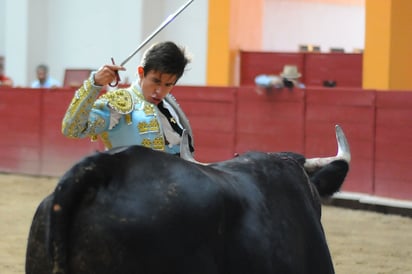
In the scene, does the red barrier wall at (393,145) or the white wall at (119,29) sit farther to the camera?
the white wall at (119,29)

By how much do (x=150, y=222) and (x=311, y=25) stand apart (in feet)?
38.9

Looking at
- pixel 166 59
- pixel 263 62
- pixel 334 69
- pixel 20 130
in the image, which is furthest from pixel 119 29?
pixel 166 59

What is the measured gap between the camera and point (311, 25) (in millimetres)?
13180

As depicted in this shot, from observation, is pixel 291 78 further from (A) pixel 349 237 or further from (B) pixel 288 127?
(A) pixel 349 237

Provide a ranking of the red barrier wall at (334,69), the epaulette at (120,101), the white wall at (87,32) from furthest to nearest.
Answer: the white wall at (87,32), the red barrier wall at (334,69), the epaulette at (120,101)

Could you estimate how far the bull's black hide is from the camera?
61.9 inches

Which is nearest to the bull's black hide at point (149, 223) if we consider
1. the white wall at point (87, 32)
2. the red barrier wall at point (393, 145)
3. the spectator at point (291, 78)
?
the red barrier wall at point (393, 145)

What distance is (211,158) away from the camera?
8312mm

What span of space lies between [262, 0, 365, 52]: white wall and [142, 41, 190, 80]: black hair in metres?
9.54

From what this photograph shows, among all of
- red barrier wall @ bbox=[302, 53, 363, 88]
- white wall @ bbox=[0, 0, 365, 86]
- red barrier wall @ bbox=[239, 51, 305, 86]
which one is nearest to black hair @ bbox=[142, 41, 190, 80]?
red barrier wall @ bbox=[302, 53, 363, 88]

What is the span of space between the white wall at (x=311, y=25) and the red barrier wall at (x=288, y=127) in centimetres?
357

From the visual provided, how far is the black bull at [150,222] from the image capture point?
5.16ft

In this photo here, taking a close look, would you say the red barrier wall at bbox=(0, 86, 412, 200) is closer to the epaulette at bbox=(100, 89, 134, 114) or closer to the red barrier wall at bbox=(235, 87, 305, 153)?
the red barrier wall at bbox=(235, 87, 305, 153)

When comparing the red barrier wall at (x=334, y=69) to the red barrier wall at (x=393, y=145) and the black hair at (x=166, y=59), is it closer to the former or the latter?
the red barrier wall at (x=393, y=145)
